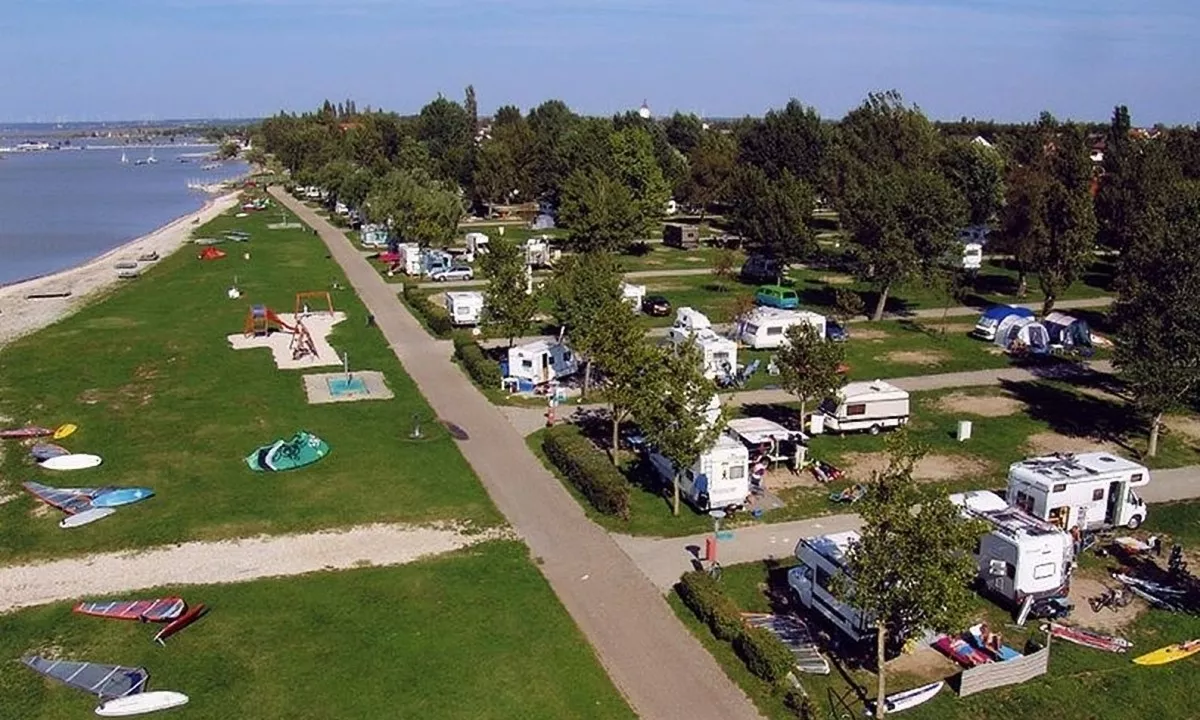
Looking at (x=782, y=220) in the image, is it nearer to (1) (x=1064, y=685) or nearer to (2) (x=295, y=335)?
(2) (x=295, y=335)

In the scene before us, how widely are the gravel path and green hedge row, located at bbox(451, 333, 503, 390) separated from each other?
12550 mm

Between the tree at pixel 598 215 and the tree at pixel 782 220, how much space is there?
315 inches

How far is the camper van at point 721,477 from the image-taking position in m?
24.3

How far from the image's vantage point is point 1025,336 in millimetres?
42188

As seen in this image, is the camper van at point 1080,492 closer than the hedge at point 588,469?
Yes

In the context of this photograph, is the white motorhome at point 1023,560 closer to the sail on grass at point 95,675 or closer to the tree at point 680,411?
the tree at point 680,411

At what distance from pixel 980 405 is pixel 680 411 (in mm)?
16461

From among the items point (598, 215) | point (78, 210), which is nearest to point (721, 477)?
point (598, 215)

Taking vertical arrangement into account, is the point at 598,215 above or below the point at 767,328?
above

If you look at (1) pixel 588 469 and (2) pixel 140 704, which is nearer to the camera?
(2) pixel 140 704

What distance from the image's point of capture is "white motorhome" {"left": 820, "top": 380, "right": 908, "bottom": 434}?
3081 centimetres

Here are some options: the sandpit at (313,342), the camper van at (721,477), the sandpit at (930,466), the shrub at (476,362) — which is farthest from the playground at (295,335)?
the sandpit at (930,466)

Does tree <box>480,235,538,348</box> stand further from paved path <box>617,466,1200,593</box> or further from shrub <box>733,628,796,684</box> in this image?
shrub <box>733,628,796,684</box>

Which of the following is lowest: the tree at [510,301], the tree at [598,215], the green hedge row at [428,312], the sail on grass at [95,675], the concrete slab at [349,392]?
the sail on grass at [95,675]
